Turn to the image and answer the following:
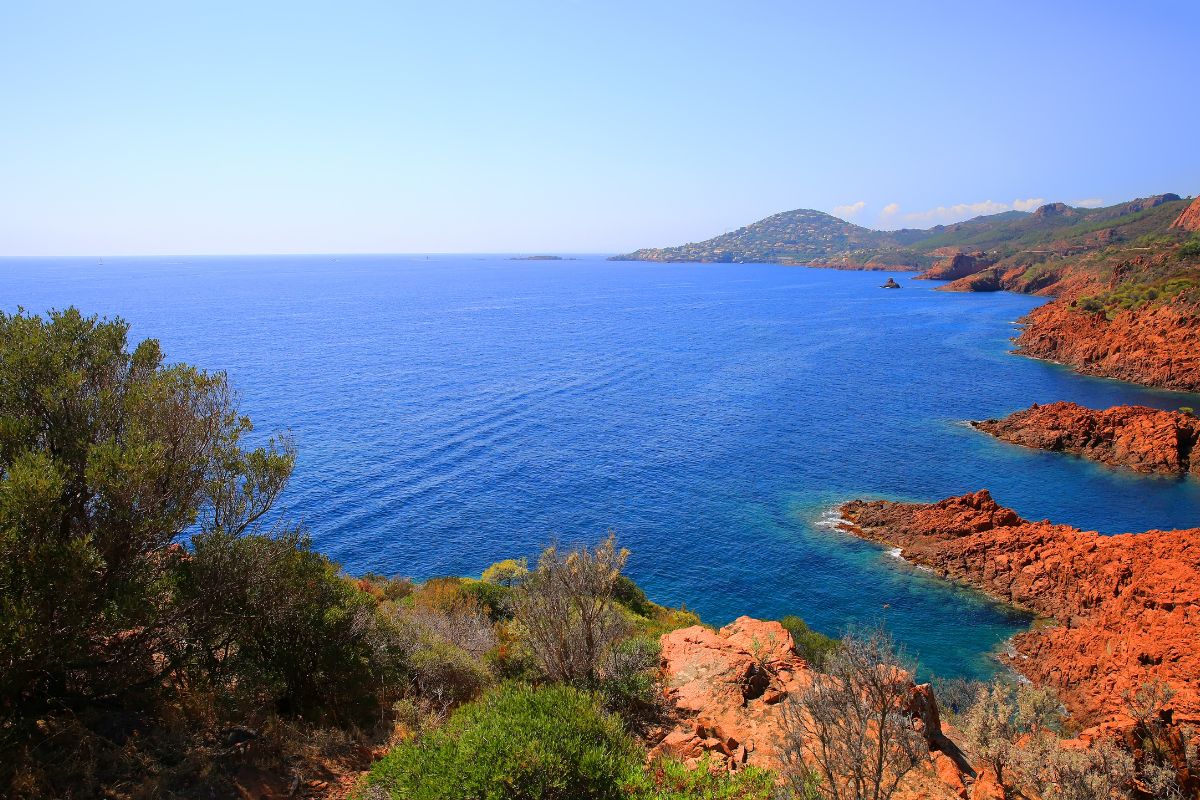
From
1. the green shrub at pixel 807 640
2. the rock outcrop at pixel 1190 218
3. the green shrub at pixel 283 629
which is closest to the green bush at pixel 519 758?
the green shrub at pixel 283 629

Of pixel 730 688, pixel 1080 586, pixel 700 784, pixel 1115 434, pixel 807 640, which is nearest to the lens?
pixel 700 784

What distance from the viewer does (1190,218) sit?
6156 inches

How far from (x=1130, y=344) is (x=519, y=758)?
103 m

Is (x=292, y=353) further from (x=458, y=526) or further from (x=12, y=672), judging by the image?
(x=12, y=672)

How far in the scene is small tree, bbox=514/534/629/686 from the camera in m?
15.8

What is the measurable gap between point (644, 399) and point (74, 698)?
65774 mm

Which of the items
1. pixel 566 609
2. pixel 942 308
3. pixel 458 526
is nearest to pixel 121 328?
pixel 566 609

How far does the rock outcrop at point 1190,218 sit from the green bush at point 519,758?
20236 cm

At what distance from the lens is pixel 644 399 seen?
76250 millimetres

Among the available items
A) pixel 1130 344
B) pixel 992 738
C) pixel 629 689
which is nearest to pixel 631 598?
pixel 629 689

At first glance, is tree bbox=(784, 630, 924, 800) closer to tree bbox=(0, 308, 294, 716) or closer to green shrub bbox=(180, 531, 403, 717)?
green shrub bbox=(180, 531, 403, 717)

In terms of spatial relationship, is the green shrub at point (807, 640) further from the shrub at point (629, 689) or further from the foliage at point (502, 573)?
the foliage at point (502, 573)

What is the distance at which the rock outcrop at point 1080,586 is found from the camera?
26.5 metres

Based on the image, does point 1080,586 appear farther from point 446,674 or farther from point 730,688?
Answer: point 446,674
